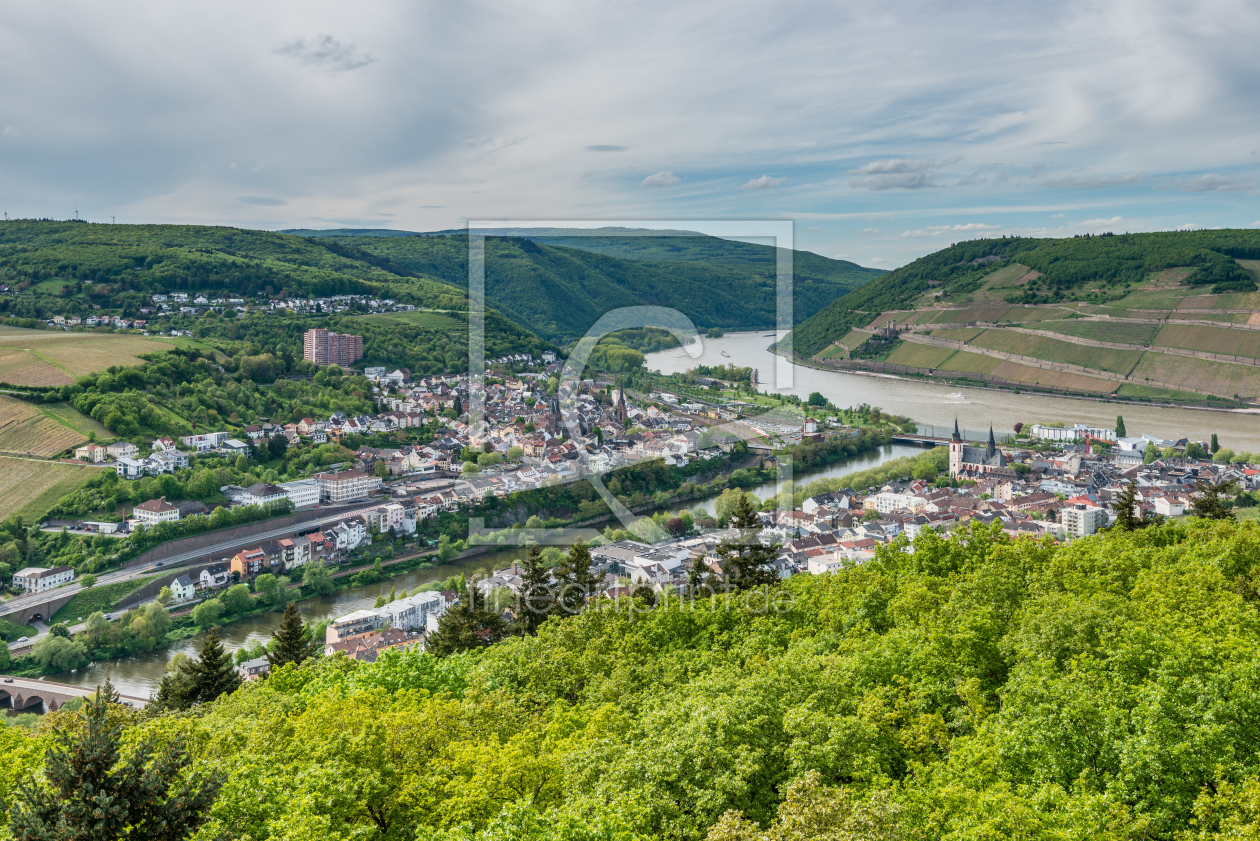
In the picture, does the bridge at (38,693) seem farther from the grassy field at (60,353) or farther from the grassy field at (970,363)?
the grassy field at (970,363)

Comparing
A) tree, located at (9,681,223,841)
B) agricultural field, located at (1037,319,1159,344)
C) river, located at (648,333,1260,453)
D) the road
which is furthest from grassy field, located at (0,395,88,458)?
agricultural field, located at (1037,319,1159,344)

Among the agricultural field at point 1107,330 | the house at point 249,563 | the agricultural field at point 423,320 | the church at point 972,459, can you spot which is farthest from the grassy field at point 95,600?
the agricultural field at point 1107,330

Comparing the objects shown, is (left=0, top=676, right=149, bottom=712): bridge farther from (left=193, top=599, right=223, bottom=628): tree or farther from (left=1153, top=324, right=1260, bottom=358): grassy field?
(left=1153, top=324, right=1260, bottom=358): grassy field

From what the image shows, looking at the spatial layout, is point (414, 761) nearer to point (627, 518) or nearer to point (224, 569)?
point (627, 518)

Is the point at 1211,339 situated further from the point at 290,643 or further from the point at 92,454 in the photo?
the point at 92,454

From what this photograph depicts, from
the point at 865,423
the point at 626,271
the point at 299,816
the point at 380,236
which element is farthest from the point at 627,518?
the point at 380,236
